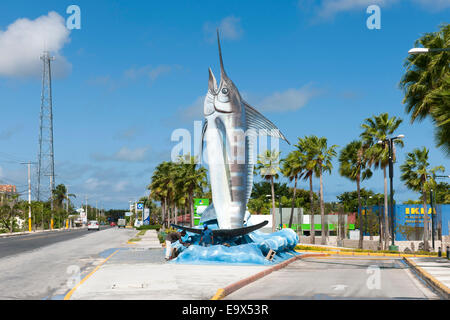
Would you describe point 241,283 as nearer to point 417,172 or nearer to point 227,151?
→ point 227,151

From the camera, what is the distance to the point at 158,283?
14.3 metres

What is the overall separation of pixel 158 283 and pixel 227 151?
10.2 m

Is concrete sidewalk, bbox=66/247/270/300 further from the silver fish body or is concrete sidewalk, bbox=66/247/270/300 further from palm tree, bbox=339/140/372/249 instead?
palm tree, bbox=339/140/372/249

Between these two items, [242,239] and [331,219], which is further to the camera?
[331,219]

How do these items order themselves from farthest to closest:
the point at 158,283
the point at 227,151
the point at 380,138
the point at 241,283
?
1. the point at 380,138
2. the point at 227,151
3. the point at 241,283
4. the point at 158,283

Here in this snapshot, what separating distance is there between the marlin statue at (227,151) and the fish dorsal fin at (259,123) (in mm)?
565

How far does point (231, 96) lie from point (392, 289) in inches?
436

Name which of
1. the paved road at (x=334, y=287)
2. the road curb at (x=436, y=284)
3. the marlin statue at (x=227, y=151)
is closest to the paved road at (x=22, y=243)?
the marlin statue at (x=227, y=151)

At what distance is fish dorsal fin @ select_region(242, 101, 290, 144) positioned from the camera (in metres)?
24.6

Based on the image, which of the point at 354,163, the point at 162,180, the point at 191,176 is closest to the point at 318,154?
the point at 354,163

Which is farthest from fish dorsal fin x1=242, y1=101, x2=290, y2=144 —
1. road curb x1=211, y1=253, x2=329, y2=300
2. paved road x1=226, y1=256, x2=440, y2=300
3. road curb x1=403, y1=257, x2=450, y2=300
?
road curb x1=403, y1=257, x2=450, y2=300
